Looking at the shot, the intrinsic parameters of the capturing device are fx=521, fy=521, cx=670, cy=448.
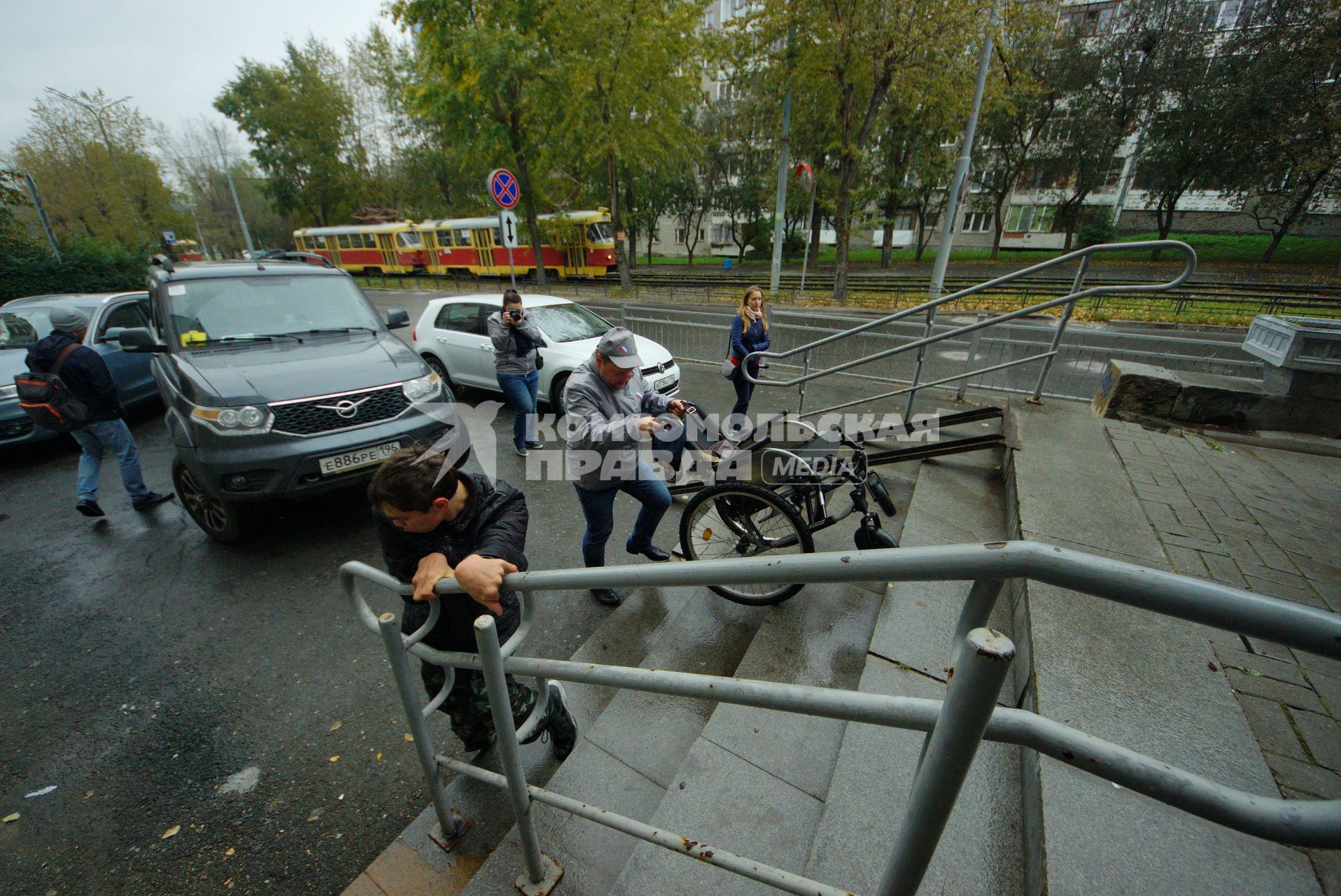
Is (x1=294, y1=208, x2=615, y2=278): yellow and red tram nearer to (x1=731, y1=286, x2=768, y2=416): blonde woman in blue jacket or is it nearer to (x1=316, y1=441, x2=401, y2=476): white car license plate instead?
(x1=731, y1=286, x2=768, y2=416): blonde woman in blue jacket

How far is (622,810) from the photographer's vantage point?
84.7 inches

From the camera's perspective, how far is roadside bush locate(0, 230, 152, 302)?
1447cm

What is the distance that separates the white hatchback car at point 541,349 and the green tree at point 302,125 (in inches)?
1445

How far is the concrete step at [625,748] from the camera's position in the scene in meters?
1.93

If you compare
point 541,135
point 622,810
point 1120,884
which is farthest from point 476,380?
point 541,135

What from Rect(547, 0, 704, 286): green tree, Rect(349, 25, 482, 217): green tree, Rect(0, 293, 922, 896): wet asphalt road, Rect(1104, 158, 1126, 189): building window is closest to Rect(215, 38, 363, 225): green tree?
Rect(349, 25, 482, 217): green tree

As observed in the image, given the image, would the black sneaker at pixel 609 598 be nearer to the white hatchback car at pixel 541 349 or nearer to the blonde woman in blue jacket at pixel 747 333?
the blonde woman in blue jacket at pixel 747 333

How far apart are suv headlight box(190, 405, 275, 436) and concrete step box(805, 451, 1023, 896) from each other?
4408 millimetres

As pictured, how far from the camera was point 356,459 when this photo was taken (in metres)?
4.16

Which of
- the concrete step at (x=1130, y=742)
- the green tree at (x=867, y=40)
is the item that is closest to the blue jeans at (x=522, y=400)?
the concrete step at (x=1130, y=742)

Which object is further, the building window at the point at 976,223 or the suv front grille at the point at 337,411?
the building window at the point at 976,223

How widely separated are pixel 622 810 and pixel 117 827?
2298 mm

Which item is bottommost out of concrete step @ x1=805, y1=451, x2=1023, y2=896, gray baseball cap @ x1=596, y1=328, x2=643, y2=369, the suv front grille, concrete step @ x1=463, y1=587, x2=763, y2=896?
concrete step @ x1=463, y1=587, x2=763, y2=896

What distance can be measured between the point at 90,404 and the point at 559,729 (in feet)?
17.3
